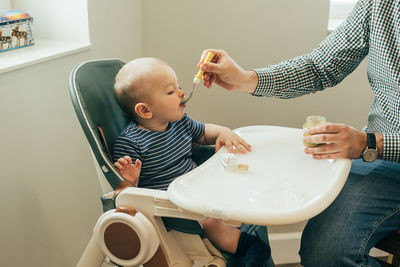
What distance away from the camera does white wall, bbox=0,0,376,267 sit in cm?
143

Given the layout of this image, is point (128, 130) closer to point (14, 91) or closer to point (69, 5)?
point (14, 91)

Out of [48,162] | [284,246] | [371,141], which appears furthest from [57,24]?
[284,246]

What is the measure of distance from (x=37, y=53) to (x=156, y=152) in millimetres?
511

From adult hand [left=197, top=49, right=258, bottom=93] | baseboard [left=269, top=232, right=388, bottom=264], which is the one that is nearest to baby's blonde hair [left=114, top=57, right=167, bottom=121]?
adult hand [left=197, top=49, right=258, bottom=93]

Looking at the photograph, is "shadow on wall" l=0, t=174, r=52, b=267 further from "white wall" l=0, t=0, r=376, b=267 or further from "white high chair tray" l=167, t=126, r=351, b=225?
"white high chair tray" l=167, t=126, r=351, b=225

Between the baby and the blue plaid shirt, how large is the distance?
0.30m

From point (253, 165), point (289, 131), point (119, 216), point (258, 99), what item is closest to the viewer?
point (119, 216)

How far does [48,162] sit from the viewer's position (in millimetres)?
1548

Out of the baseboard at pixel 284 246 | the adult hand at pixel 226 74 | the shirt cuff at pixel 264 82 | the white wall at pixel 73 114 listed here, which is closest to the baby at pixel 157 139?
the adult hand at pixel 226 74

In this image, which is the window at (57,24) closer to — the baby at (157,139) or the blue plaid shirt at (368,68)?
the baby at (157,139)

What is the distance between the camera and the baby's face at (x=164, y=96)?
1330 mm

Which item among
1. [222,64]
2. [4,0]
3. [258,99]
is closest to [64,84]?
[4,0]

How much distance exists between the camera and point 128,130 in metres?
1.38

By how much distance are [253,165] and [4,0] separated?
103 cm
